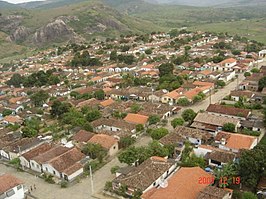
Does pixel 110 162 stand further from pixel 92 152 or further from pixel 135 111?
pixel 135 111

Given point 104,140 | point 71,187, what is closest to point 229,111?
point 104,140

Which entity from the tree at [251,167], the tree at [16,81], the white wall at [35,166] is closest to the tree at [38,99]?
the tree at [16,81]

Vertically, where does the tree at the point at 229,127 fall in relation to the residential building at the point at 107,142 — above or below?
above

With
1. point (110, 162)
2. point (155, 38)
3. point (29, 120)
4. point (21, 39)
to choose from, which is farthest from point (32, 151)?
point (21, 39)

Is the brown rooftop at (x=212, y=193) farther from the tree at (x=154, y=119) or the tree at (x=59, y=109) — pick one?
the tree at (x=59, y=109)

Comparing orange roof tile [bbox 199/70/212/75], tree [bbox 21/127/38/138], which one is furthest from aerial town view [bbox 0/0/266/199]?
orange roof tile [bbox 199/70/212/75]

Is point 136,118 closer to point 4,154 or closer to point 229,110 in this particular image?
point 229,110
